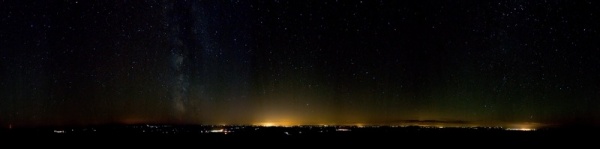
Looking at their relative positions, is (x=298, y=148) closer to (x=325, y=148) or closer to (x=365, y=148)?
(x=325, y=148)

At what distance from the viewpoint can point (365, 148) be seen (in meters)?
33.2

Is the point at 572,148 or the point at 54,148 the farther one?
the point at 572,148

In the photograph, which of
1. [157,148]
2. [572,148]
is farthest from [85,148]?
[572,148]

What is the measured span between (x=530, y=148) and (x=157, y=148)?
25948mm

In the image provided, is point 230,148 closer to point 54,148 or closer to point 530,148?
point 54,148

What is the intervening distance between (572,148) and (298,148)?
21075 millimetres

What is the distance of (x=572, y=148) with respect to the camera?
3644cm

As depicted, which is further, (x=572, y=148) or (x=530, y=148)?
(x=572, y=148)

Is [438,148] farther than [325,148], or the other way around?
[438,148]

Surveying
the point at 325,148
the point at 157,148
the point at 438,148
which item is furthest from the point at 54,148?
the point at 438,148

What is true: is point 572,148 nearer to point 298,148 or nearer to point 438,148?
point 438,148

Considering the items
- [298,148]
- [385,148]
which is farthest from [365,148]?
[298,148]

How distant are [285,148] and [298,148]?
933mm

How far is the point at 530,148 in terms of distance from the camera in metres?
33.8
